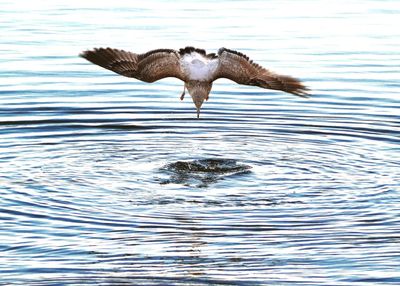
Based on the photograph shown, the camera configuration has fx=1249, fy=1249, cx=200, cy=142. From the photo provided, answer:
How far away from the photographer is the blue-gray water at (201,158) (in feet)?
36.1

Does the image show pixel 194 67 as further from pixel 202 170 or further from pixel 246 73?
pixel 202 170

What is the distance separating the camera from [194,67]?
1414 centimetres

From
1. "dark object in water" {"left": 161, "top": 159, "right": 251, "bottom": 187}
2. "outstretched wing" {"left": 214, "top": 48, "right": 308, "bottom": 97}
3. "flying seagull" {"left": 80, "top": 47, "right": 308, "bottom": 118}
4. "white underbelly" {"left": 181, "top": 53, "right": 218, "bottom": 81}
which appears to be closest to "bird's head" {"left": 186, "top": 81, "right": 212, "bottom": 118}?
"flying seagull" {"left": 80, "top": 47, "right": 308, "bottom": 118}

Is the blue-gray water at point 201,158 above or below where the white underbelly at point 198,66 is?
below

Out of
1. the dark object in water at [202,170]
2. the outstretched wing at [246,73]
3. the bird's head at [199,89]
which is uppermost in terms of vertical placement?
the outstretched wing at [246,73]

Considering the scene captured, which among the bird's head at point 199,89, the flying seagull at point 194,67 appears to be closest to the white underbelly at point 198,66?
the flying seagull at point 194,67

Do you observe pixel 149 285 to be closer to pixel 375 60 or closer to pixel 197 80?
pixel 197 80

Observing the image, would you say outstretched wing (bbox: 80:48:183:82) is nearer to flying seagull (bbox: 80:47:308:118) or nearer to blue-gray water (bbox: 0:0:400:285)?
flying seagull (bbox: 80:47:308:118)

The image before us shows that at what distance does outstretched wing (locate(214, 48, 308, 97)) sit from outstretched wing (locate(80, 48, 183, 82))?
0.52 meters

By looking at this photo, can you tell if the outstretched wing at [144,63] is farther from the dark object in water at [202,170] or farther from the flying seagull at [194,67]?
the dark object in water at [202,170]

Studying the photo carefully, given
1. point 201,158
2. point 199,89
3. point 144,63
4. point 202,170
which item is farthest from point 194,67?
point 201,158

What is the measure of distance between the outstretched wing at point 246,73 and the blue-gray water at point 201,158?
1.01 metres

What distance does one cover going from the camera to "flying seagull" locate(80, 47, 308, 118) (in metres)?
14.0

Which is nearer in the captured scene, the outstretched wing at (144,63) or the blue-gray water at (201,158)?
the blue-gray water at (201,158)
